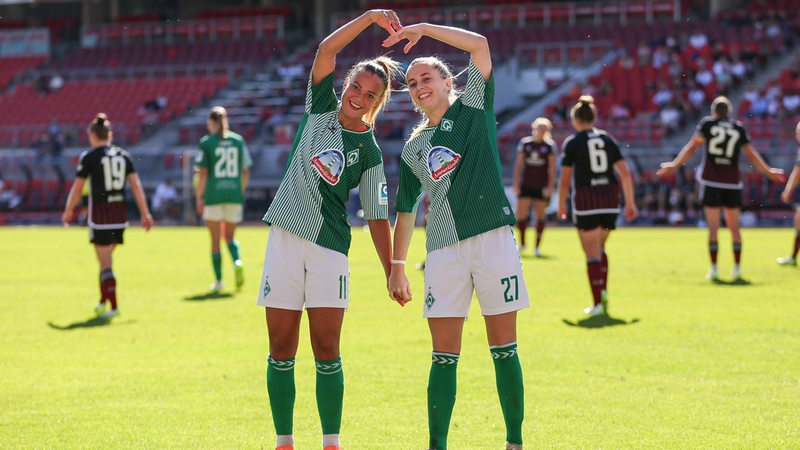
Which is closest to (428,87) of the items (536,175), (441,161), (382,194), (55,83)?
(441,161)

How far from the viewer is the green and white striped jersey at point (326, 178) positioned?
18.9ft

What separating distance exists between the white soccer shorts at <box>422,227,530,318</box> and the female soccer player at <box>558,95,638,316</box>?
616 centimetres

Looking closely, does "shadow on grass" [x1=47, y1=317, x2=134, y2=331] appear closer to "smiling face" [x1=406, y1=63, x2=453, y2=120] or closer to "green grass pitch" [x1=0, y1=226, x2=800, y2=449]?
"green grass pitch" [x1=0, y1=226, x2=800, y2=449]

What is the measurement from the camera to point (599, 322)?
11500 millimetres

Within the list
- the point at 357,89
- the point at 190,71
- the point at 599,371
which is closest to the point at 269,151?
the point at 190,71

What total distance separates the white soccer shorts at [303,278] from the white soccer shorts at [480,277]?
1.69 feet

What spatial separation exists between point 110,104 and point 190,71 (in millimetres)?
3691

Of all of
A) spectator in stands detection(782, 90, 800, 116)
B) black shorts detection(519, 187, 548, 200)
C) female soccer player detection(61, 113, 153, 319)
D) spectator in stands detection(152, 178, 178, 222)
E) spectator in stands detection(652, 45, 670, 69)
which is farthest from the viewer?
spectator in stands detection(652, 45, 670, 69)

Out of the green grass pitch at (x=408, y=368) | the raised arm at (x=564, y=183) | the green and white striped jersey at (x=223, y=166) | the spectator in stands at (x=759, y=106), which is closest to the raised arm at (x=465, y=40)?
the green grass pitch at (x=408, y=368)

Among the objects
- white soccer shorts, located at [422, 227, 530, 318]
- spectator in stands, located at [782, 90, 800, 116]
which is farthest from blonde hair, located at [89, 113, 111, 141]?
spectator in stands, located at [782, 90, 800, 116]

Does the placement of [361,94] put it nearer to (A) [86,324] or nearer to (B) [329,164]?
(B) [329,164]

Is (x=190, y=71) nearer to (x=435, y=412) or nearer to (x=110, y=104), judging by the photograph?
(x=110, y=104)

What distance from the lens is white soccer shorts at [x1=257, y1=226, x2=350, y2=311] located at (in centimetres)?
575

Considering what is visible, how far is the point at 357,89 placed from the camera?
5.83m
